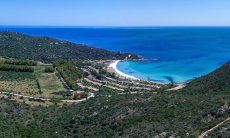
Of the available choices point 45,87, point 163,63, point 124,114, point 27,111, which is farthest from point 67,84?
point 163,63

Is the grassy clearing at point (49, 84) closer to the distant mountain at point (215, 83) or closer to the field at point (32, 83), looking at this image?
the field at point (32, 83)

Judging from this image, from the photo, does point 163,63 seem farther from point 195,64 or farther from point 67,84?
point 67,84

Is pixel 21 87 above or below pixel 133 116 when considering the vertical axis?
below

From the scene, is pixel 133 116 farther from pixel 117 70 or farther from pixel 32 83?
pixel 117 70

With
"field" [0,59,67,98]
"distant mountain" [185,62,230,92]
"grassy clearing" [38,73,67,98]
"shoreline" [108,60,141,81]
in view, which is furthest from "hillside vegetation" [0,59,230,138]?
"shoreline" [108,60,141,81]

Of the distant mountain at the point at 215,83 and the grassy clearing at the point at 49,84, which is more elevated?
the distant mountain at the point at 215,83

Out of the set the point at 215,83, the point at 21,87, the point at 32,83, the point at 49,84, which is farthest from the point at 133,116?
the point at 32,83

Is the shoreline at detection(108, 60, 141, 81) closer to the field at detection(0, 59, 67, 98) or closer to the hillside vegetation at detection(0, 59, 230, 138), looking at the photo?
the field at detection(0, 59, 67, 98)

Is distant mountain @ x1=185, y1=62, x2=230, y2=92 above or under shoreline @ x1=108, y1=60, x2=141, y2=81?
above

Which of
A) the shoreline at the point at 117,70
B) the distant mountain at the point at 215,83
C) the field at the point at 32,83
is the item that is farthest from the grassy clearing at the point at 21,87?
the distant mountain at the point at 215,83
